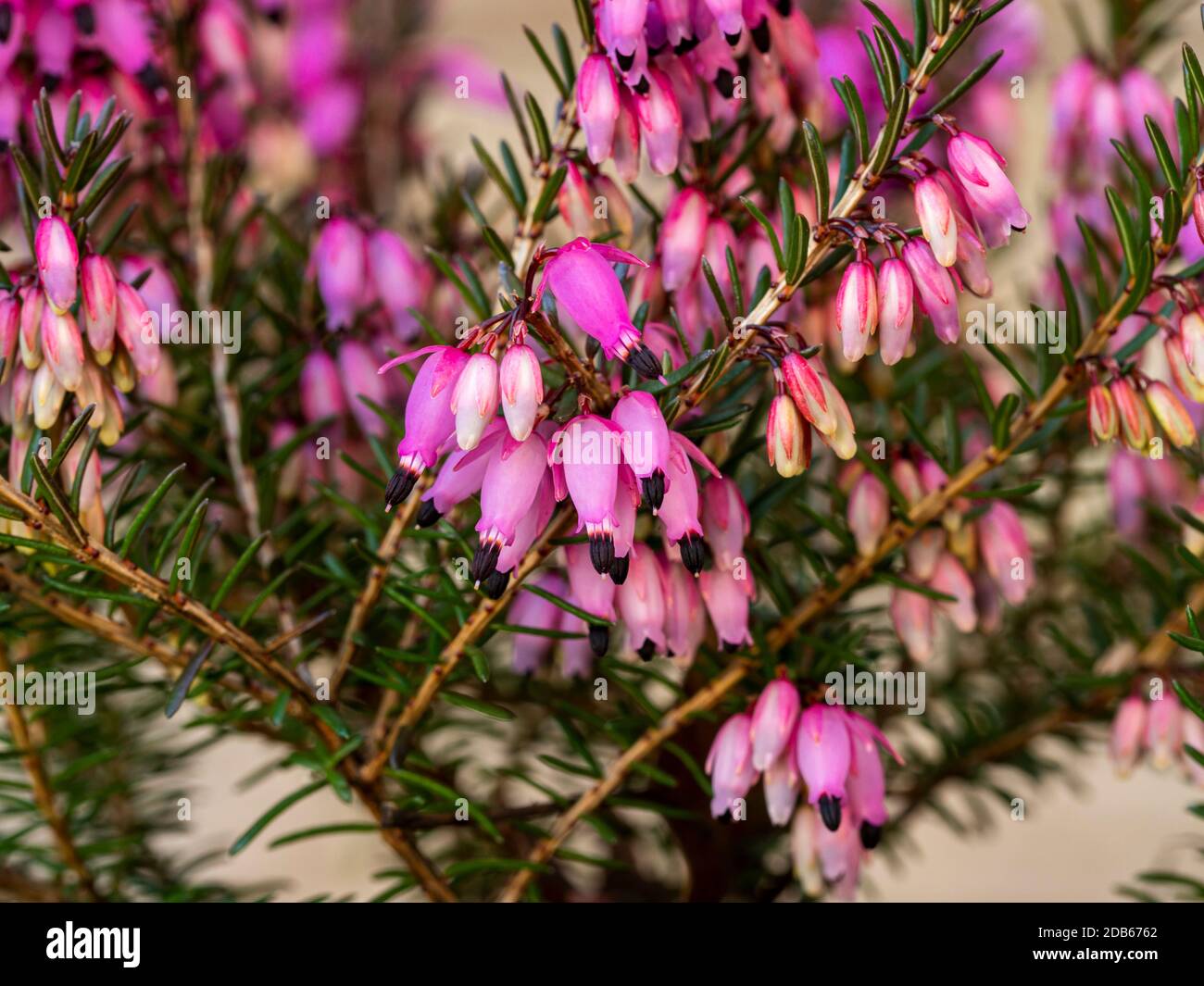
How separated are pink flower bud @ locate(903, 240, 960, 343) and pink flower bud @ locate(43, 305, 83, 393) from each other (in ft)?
0.89

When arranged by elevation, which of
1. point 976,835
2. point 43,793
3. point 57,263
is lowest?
point 976,835

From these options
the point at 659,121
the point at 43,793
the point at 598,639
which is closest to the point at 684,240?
the point at 659,121

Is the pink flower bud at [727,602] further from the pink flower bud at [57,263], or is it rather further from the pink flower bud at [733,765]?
the pink flower bud at [57,263]

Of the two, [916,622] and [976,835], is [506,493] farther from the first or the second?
[976,835]

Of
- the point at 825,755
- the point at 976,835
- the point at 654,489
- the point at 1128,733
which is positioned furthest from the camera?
the point at 976,835

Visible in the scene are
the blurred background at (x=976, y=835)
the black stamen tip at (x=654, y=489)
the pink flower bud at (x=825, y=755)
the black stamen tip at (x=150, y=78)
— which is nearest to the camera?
the black stamen tip at (x=654, y=489)

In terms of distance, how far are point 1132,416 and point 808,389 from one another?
13 cm

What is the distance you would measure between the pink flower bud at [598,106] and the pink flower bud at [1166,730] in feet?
1.12

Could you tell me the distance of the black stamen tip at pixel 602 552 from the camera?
333 millimetres

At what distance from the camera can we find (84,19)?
485 mm

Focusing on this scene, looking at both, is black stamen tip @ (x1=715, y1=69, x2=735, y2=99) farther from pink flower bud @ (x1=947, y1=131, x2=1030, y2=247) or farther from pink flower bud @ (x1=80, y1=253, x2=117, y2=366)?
pink flower bud @ (x1=80, y1=253, x2=117, y2=366)

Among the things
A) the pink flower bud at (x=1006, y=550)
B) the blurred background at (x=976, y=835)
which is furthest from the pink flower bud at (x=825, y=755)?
the blurred background at (x=976, y=835)

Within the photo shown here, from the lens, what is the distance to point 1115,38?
2.12 ft

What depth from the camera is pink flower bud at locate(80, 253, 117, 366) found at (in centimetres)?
41
